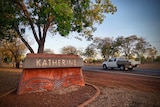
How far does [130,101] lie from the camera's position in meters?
5.30

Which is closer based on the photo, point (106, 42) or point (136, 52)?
point (136, 52)

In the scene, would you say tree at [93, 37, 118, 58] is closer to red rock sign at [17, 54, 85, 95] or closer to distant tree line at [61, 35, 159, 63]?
distant tree line at [61, 35, 159, 63]

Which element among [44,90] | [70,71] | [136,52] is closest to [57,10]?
[70,71]

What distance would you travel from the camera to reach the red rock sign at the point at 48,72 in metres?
6.01

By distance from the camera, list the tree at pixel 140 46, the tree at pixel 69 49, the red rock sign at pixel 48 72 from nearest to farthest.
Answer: the red rock sign at pixel 48 72
the tree at pixel 140 46
the tree at pixel 69 49

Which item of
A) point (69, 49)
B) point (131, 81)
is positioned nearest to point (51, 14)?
point (131, 81)

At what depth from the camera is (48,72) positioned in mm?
6656

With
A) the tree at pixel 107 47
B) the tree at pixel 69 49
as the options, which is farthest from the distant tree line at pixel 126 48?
the tree at pixel 69 49

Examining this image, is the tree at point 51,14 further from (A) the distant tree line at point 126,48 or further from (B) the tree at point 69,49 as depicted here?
(B) the tree at point 69,49

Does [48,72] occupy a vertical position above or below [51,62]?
below

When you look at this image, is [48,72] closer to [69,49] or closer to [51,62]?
[51,62]

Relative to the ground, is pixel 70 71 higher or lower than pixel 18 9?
lower

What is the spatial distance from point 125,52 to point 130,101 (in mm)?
50913

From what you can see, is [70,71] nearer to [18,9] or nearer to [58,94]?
[58,94]
